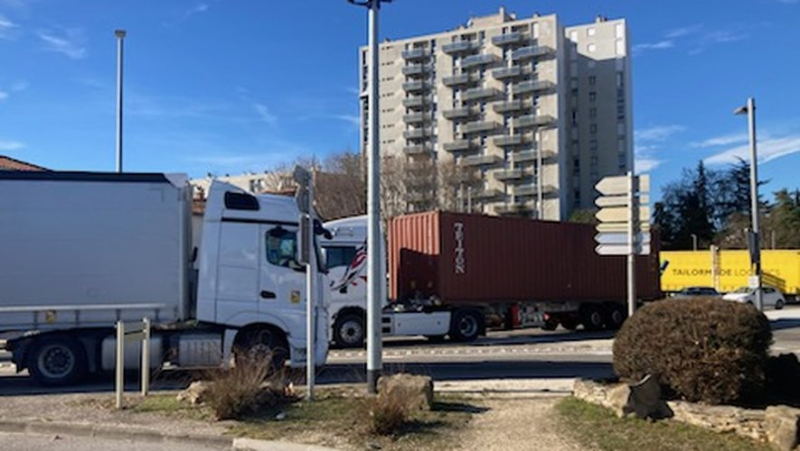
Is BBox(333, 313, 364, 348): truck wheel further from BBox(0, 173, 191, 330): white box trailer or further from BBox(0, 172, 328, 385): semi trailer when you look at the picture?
BBox(0, 173, 191, 330): white box trailer

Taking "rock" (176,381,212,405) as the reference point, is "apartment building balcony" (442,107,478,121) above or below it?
above

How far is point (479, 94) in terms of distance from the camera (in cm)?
10238

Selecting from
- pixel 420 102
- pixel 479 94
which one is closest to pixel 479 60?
pixel 479 94

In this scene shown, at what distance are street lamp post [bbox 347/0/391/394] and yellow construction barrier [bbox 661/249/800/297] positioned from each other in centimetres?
4404

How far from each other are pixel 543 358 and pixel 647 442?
9.85 m

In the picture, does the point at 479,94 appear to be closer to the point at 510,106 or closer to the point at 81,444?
the point at 510,106

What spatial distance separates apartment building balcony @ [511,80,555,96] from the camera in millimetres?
96562

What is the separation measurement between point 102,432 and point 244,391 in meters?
1.63

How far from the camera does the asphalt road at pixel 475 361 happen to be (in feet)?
41.9

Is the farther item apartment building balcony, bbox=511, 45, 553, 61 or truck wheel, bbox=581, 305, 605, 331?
apartment building balcony, bbox=511, 45, 553, 61

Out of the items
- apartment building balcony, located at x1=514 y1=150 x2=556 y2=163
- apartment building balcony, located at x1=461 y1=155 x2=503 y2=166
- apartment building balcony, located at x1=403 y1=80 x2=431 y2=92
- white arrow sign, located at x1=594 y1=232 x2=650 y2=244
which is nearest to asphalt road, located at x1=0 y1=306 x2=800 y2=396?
white arrow sign, located at x1=594 y1=232 x2=650 y2=244

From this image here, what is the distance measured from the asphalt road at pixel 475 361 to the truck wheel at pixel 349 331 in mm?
560

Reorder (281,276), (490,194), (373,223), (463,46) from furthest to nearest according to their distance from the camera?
(463,46) < (490,194) < (281,276) < (373,223)

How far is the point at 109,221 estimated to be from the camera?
40.1ft
